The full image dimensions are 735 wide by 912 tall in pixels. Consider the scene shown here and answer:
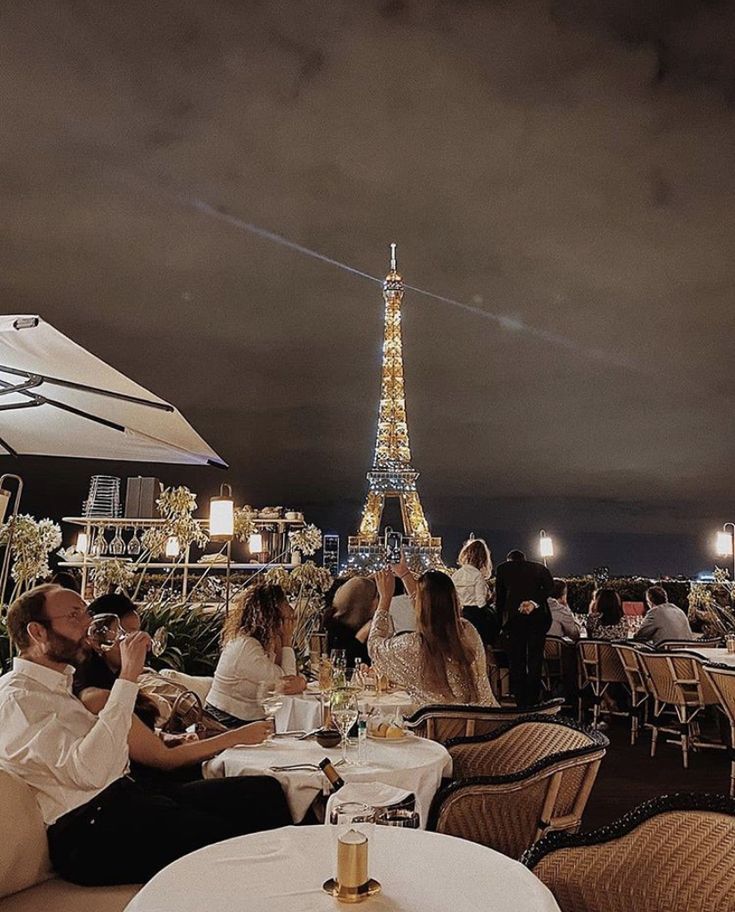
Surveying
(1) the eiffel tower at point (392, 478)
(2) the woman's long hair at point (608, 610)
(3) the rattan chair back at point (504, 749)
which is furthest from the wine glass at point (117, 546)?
(1) the eiffel tower at point (392, 478)

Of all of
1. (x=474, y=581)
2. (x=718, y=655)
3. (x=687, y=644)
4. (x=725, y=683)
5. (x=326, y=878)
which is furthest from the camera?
(x=474, y=581)

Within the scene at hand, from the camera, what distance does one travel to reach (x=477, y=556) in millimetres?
8977

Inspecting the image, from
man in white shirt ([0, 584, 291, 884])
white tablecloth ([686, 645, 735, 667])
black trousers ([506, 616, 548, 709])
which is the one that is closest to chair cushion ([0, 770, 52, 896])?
man in white shirt ([0, 584, 291, 884])

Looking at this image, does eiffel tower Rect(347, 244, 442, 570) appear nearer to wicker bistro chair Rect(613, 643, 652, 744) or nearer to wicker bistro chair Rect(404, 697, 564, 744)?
wicker bistro chair Rect(613, 643, 652, 744)

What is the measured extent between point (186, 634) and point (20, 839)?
158 inches

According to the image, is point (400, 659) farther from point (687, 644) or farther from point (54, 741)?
point (687, 644)

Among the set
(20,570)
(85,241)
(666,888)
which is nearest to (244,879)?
(666,888)

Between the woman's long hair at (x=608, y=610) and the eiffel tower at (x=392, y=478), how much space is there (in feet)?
89.4

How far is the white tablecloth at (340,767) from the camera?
3.08 metres

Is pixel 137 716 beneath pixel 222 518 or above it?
beneath

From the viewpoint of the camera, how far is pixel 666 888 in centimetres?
214

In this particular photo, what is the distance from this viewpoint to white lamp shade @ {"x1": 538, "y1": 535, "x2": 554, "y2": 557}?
1511 cm

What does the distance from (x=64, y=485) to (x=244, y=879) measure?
1855cm

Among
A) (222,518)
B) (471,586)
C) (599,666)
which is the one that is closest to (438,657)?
(222,518)
